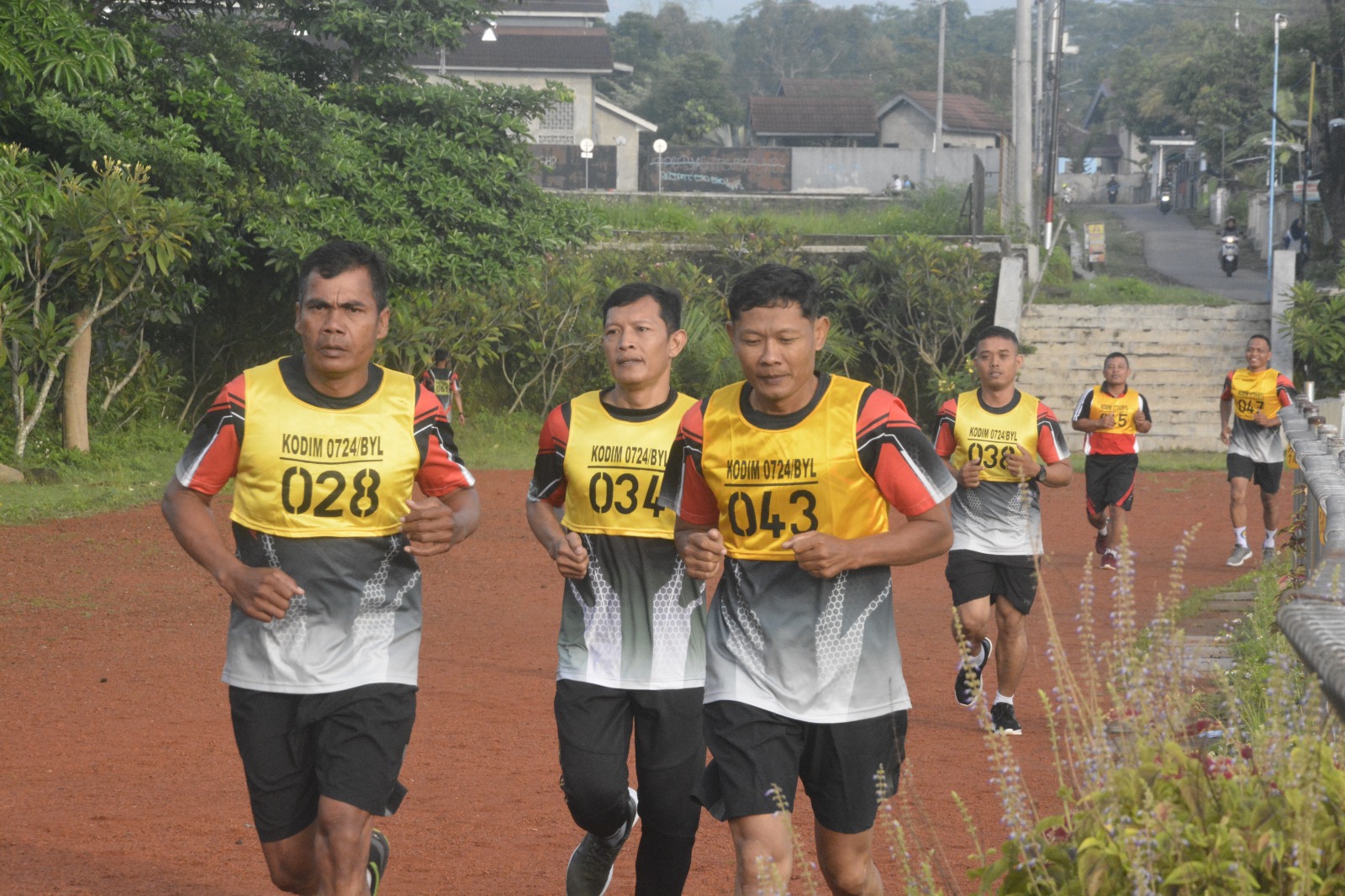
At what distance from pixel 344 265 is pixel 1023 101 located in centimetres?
2596

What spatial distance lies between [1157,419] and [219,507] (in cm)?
1587

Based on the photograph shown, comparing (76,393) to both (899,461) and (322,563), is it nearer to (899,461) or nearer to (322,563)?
(322,563)

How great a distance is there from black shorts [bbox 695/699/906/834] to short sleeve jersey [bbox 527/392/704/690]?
751 millimetres

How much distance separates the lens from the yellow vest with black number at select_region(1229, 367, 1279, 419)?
14842mm

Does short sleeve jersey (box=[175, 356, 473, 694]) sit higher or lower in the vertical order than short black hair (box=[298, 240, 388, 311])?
lower

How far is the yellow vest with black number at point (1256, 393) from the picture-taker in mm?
14842

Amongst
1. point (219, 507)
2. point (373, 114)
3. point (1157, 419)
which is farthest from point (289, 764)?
point (1157, 419)

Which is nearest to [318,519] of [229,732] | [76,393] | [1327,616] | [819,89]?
[1327,616]

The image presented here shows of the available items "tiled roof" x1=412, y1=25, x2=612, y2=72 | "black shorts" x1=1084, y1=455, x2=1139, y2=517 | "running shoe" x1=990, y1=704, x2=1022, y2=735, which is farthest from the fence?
"tiled roof" x1=412, y1=25, x2=612, y2=72

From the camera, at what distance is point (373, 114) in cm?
2314

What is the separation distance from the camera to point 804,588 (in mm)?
4441

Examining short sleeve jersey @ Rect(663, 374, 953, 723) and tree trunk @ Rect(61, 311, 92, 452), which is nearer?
short sleeve jersey @ Rect(663, 374, 953, 723)

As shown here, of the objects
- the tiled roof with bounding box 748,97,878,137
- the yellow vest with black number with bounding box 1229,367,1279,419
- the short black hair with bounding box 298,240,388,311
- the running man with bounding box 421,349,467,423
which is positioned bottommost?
the running man with bounding box 421,349,467,423

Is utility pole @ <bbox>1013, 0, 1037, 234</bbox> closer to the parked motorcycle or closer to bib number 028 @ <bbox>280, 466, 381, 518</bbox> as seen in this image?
the parked motorcycle
